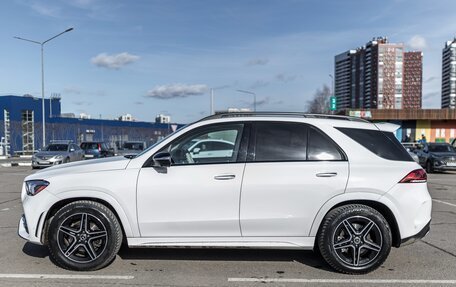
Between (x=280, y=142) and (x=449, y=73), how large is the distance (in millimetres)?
76550

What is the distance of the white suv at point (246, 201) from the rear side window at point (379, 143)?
1.1 inches

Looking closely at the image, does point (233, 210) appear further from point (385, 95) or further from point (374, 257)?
point (385, 95)

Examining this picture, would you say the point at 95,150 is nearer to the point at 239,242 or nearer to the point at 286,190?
the point at 239,242

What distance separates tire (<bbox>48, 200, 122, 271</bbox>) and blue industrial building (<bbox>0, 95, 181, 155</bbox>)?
1206 inches

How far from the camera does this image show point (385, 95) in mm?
64750

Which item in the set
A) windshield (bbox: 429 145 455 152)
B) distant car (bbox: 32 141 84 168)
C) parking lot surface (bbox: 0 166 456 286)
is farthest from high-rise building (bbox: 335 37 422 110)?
parking lot surface (bbox: 0 166 456 286)

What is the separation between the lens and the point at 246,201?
4.75 m

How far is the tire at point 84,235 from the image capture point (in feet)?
15.9

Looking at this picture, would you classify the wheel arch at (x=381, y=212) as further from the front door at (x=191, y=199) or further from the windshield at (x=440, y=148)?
the windshield at (x=440, y=148)

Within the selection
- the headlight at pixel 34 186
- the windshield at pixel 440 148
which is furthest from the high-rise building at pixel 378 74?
the headlight at pixel 34 186

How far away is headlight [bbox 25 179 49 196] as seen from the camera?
4.89 m

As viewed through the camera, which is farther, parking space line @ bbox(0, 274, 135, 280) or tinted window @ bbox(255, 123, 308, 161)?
tinted window @ bbox(255, 123, 308, 161)

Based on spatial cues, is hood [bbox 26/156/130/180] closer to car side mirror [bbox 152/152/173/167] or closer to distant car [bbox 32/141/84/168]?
car side mirror [bbox 152/152/173/167]

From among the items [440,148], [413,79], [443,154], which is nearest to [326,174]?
[443,154]
